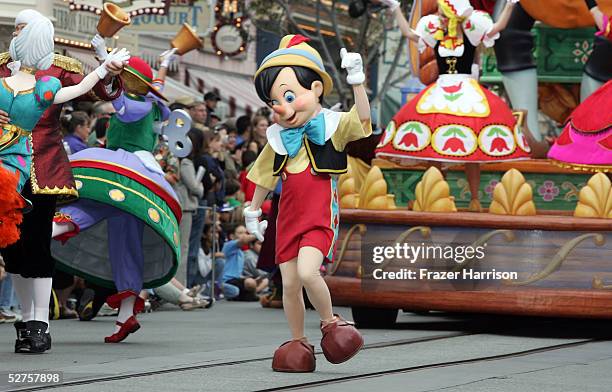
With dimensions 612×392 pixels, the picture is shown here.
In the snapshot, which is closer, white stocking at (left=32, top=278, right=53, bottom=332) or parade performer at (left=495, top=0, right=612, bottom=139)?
white stocking at (left=32, top=278, right=53, bottom=332)

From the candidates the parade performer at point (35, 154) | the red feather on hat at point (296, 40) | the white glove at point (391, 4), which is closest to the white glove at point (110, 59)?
the parade performer at point (35, 154)

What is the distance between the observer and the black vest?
791cm

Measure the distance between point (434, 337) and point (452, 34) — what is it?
2.52 m

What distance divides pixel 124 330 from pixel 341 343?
2.03 meters

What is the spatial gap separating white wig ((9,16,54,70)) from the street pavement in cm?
154

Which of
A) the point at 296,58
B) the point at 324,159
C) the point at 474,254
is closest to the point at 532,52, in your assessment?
the point at 474,254

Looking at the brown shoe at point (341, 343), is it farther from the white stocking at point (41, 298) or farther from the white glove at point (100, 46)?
the white glove at point (100, 46)

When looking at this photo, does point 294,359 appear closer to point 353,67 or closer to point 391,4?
point 353,67

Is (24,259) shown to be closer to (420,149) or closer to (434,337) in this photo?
(434,337)

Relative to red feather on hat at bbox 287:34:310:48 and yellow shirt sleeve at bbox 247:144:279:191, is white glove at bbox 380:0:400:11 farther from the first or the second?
yellow shirt sleeve at bbox 247:144:279:191

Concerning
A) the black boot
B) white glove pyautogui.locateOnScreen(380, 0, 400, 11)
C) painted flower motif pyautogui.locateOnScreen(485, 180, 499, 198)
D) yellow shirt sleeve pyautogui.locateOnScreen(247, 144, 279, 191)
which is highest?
yellow shirt sleeve pyautogui.locateOnScreen(247, 144, 279, 191)

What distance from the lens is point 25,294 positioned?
28.5 ft

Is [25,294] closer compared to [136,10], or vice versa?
[25,294]

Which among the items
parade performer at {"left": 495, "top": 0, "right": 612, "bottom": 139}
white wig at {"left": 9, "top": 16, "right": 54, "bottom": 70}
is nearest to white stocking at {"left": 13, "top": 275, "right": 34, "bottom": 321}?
white wig at {"left": 9, "top": 16, "right": 54, "bottom": 70}
